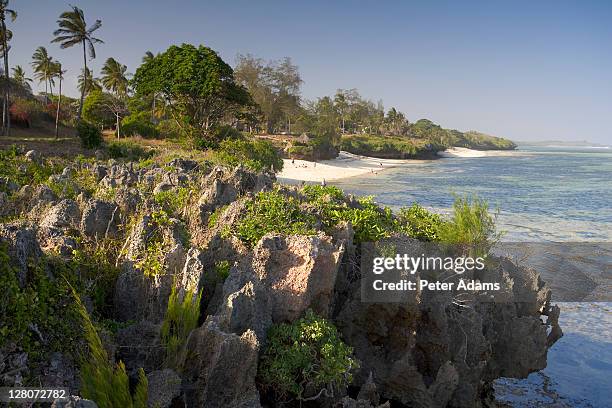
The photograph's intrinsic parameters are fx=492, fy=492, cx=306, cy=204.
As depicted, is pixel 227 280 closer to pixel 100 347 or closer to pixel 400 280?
pixel 100 347

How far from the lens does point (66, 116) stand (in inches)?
2347

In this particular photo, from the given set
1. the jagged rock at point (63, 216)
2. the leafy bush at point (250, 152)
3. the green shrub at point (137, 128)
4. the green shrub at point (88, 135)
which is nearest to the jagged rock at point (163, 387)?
the jagged rock at point (63, 216)

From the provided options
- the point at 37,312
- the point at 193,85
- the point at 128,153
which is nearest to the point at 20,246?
the point at 37,312

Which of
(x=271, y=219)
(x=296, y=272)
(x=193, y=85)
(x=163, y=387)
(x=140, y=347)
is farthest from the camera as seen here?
(x=193, y=85)

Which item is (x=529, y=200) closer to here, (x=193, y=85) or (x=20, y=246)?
(x=193, y=85)

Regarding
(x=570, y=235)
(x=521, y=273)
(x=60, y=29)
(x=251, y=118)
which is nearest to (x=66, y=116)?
(x=60, y=29)

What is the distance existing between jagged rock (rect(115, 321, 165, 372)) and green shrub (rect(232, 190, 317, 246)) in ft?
9.93

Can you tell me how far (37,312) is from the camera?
5766mm

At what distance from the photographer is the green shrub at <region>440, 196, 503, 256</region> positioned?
1188 cm

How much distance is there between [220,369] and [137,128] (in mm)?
50876

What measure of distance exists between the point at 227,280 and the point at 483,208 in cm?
800

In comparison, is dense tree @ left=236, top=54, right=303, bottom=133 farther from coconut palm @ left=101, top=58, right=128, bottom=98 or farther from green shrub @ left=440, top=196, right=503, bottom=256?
green shrub @ left=440, top=196, right=503, bottom=256

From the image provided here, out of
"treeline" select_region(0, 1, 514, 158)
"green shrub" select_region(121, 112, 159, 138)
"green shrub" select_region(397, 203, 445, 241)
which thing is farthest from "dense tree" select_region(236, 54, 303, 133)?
"green shrub" select_region(397, 203, 445, 241)

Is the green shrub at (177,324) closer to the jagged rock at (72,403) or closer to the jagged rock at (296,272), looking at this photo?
the jagged rock at (296,272)
